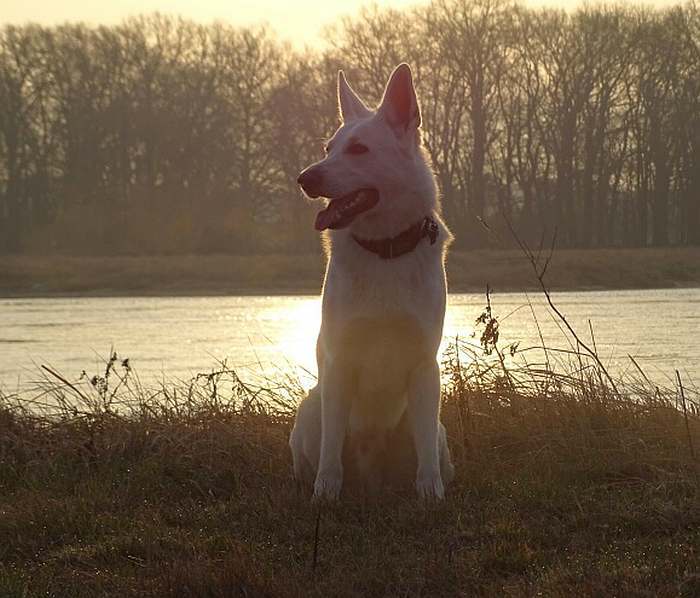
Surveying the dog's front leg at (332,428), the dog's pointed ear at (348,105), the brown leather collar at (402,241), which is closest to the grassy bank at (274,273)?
the dog's pointed ear at (348,105)

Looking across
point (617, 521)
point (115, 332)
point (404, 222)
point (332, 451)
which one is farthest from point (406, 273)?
point (115, 332)

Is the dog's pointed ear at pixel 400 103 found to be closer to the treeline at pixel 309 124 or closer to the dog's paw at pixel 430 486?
the dog's paw at pixel 430 486

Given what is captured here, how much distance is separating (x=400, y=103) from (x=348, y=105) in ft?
1.54

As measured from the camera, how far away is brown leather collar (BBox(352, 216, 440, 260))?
16.1 ft

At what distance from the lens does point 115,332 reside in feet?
55.1

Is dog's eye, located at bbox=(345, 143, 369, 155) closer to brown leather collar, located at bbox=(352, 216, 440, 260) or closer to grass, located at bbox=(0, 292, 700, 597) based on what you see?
brown leather collar, located at bbox=(352, 216, 440, 260)

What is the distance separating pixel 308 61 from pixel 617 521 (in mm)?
37475

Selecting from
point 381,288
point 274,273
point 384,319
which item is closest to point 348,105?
point 381,288

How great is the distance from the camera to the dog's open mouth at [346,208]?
4.74m

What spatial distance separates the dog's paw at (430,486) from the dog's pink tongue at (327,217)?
4.31 ft

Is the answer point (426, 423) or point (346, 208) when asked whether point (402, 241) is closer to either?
point (346, 208)

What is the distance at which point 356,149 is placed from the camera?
15.9ft

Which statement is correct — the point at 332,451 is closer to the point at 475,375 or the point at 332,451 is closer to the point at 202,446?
the point at 202,446

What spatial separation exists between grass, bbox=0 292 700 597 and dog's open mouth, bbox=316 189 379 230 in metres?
1.31
